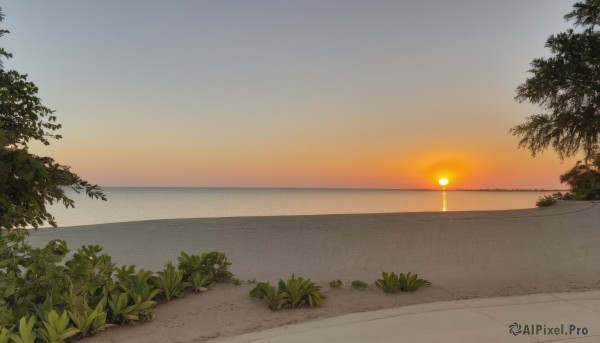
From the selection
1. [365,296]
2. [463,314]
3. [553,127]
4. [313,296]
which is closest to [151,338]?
[313,296]

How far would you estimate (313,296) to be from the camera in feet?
17.3

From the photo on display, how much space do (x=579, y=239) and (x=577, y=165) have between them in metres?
14.4

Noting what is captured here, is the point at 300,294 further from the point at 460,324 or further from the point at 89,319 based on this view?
the point at 89,319

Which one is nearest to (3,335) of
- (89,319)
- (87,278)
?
(89,319)

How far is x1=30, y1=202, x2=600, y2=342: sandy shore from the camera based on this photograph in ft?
16.3

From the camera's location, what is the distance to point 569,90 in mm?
17141

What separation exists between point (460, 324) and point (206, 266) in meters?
3.88

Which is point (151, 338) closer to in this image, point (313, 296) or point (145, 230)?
point (313, 296)

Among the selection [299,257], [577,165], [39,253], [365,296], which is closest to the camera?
[39,253]

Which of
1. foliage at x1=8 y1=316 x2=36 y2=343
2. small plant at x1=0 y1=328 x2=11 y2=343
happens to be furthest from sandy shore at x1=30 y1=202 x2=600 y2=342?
small plant at x1=0 y1=328 x2=11 y2=343

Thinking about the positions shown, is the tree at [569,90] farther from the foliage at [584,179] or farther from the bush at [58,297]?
the bush at [58,297]

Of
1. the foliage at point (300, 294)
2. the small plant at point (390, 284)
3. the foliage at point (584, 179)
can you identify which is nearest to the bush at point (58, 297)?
the foliage at point (300, 294)

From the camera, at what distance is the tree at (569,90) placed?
15098 millimetres

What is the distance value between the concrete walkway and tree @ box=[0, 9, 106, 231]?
233cm
